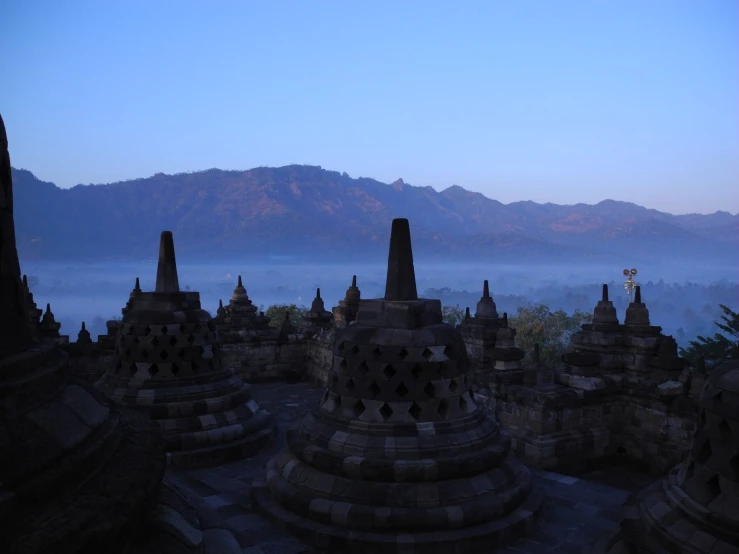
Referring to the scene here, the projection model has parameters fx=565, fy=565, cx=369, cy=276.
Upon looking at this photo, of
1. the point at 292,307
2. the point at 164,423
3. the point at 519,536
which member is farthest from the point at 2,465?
the point at 292,307

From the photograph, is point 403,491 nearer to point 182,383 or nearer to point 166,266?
point 182,383

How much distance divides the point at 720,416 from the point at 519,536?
3257mm

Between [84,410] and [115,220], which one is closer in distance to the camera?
[84,410]

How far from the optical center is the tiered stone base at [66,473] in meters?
2.47

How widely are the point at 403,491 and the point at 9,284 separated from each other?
5209mm

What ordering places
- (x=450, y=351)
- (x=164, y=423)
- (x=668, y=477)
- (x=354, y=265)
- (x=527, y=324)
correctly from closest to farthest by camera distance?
(x=668, y=477) → (x=450, y=351) → (x=164, y=423) → (x=527, y=324) → (x=354, y=265)

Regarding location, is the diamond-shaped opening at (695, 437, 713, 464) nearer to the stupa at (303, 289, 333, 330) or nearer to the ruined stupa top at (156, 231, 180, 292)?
the ruined stupa top at (156, 231, 180, 292)

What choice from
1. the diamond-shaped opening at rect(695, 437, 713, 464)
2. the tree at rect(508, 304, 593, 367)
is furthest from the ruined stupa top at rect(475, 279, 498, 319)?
the tree at rect(508, 304, 593, 367)

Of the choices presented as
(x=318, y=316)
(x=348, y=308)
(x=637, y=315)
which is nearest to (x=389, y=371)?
(x=637, y=315)

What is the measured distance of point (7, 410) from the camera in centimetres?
268

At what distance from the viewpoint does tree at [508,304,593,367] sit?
43.3 meters

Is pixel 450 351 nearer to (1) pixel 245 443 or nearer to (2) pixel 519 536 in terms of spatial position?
(2) pixel 519 536

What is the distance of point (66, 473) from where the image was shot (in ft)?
8.88

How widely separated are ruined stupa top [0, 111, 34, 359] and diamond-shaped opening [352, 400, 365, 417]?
192 inches
